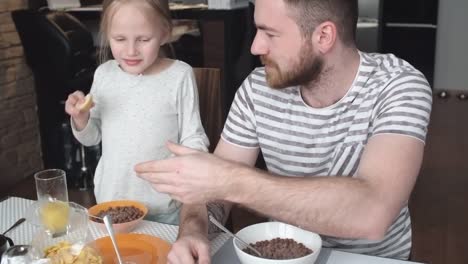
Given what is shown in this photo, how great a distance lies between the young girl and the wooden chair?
0.13 metres

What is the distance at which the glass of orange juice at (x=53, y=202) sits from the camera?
1.20 m

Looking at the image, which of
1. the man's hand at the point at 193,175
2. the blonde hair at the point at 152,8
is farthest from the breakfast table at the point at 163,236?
the blonde hair at the point at 152,8

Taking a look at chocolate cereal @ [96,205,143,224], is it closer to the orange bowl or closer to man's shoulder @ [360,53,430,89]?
the orange bowl

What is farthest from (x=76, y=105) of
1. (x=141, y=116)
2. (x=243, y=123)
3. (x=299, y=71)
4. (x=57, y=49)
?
(x=57, y=49)

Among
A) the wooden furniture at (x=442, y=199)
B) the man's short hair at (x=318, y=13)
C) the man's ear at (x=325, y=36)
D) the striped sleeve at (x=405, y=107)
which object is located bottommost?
the wooden furniture at (x=442, y=199)

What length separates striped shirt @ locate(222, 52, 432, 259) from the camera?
4.14 ft

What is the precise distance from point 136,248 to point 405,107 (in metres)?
0.66

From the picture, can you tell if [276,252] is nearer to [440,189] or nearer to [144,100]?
[144,100]

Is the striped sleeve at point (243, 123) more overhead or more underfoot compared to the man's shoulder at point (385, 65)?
more underfoot

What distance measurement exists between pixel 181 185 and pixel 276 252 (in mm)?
239

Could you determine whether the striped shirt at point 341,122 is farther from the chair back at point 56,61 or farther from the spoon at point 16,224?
the chair back at point 56,61

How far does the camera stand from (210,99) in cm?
192

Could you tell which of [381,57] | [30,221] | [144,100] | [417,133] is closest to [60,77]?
[144,100]

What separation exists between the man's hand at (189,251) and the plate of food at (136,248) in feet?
0.14
